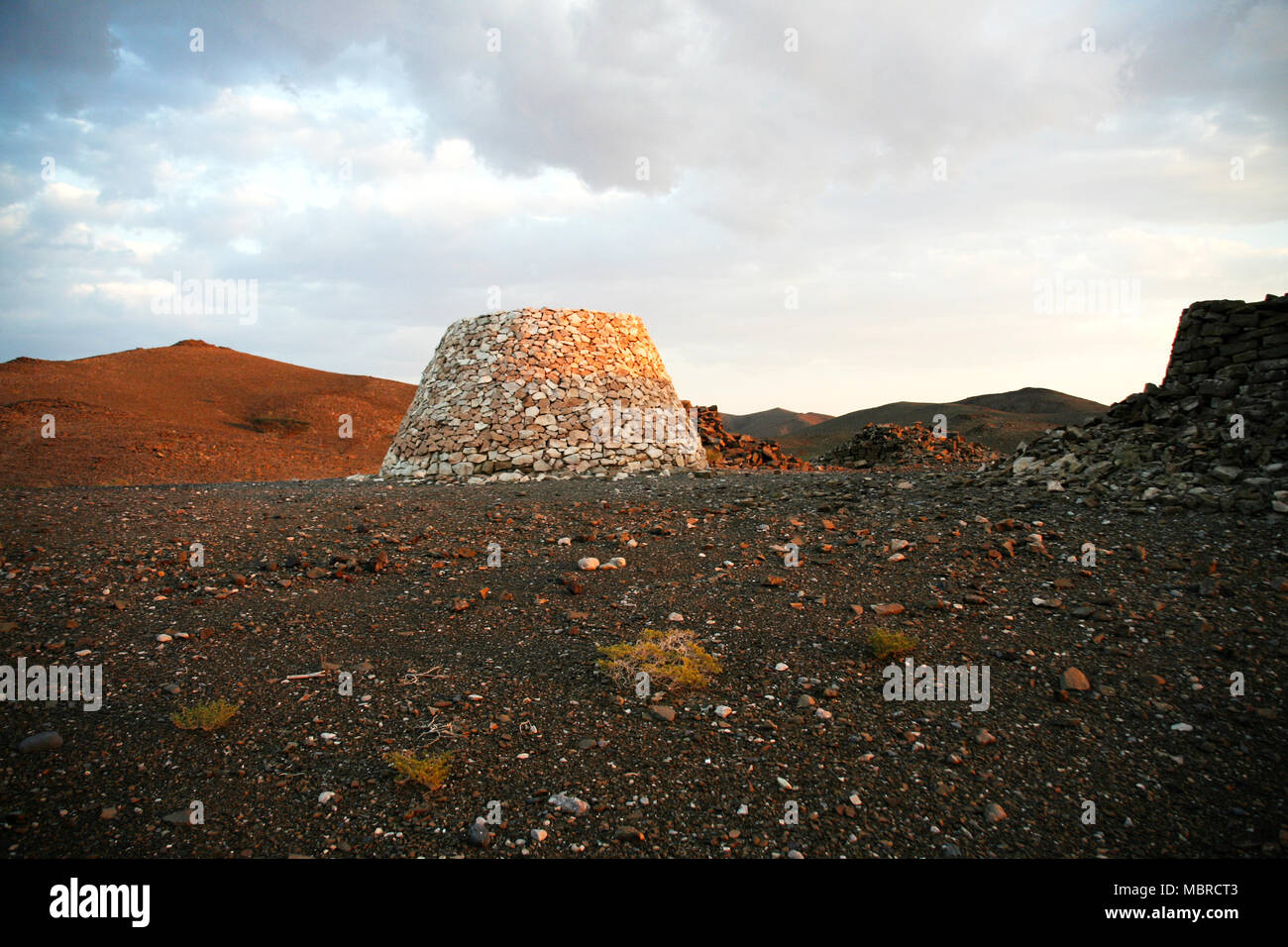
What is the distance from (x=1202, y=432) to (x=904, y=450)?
40.4 ft

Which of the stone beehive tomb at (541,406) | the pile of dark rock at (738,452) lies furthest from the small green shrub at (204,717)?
the pile of dark rock at (738,452)

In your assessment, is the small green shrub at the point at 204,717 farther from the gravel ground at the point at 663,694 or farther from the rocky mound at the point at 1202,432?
the rocky mound at the point at 1202,432

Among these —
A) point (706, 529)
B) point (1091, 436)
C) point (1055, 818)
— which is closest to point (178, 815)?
point (1055, 818)

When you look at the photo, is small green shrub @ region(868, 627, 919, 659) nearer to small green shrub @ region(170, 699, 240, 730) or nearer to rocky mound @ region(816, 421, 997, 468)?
small green shrub @ region(170, 699, 240, 730)

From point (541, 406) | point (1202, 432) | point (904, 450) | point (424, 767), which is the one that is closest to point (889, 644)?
point (424, 767)

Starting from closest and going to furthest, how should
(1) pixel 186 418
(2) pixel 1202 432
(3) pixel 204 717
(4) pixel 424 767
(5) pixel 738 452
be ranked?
(4) pixel 424 767 → (3) pixel 204 717 → (2) pixel 1202 432 → (5) pixel 738 452 → (1) pixel 186 418

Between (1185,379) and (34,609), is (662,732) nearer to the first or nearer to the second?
(34,609)

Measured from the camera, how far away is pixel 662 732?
4102 millimetres

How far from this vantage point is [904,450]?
2094cm

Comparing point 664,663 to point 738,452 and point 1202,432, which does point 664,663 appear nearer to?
point 1202,432

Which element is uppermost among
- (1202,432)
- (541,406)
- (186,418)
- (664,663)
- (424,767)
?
(186,418)

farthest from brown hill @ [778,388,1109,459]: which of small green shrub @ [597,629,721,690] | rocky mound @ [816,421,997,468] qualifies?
small green shrub @ [597,629,721,690]

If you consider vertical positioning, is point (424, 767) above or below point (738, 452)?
below
